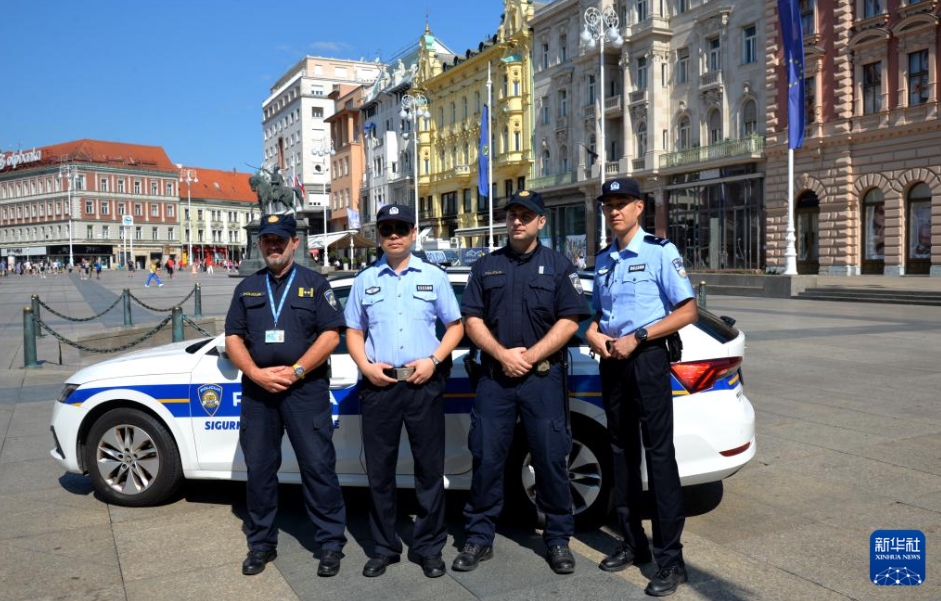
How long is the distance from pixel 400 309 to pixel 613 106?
43094 mm

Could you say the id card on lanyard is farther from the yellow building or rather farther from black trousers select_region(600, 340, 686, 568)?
the yellow building

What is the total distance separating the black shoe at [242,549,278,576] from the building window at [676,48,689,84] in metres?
40.6

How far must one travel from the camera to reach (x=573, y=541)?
4555 mm

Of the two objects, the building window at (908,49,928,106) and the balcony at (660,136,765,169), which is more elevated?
the building window at (908,49,928,106)

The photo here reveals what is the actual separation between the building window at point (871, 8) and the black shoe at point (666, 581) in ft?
111

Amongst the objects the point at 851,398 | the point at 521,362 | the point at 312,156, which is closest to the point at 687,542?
the point at 521,362

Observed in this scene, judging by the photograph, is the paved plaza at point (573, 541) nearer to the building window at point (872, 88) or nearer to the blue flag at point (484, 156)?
the building window at point (872, 88)

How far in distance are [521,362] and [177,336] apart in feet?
32.4

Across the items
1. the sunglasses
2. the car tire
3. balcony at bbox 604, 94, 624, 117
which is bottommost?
the car tire

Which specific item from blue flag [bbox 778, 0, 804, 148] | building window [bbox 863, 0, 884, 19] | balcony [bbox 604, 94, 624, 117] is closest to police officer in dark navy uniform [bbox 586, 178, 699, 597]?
blue flag [bbox 778, 0, 804, 148]

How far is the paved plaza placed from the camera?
12.9 ft

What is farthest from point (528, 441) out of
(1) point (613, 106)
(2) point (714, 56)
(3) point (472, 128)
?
(3) point (472, 128)

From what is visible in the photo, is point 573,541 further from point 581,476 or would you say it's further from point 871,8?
point 871,8

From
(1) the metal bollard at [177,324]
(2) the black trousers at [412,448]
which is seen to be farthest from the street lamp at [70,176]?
(2) the black trousers at [412,448]
